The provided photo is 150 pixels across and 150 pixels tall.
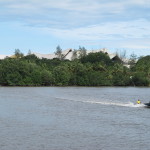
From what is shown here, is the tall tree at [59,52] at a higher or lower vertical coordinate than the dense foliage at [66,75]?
higher

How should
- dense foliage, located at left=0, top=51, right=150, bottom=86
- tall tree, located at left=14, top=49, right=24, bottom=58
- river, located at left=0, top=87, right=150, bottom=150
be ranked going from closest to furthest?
river, located at left=0, top=87, right=150, bottom=150 → dense foliage, located at left=0, top=51, right=150, bottom=86 → tall tree, located at left=14, top=49, right=24, bottom=58

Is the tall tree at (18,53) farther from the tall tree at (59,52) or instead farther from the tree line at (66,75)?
the tree line at (66,75)

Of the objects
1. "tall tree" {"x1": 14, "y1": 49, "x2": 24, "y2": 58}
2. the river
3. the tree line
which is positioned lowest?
the river

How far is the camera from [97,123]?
3059cm

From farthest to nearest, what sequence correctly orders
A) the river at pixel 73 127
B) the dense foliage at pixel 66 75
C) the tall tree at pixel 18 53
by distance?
the tall tree at pixel 18 53, the dense foliage at pixel 66 75, the river at pixel 73 127

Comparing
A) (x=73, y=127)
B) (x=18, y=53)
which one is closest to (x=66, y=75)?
(x=18, y=53)

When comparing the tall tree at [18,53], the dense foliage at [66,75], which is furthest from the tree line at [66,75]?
the tall tree at [18,53]

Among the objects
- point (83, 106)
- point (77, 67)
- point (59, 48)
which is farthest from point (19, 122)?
point (59, 48)

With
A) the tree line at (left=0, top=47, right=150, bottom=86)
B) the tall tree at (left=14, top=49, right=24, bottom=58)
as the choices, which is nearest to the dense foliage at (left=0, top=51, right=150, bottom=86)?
the tree line at (left=0, top=47, right=150, bottom=86)

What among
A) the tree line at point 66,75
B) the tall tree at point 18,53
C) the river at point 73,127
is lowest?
the river at point 73,127

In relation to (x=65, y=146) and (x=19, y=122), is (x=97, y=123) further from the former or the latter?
(x=65, y=146)

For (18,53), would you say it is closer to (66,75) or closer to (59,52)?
(59,52)

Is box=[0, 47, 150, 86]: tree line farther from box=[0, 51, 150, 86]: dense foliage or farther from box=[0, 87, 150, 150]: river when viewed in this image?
box=[0, 87, 150, 150]: river

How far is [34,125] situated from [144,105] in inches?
662
